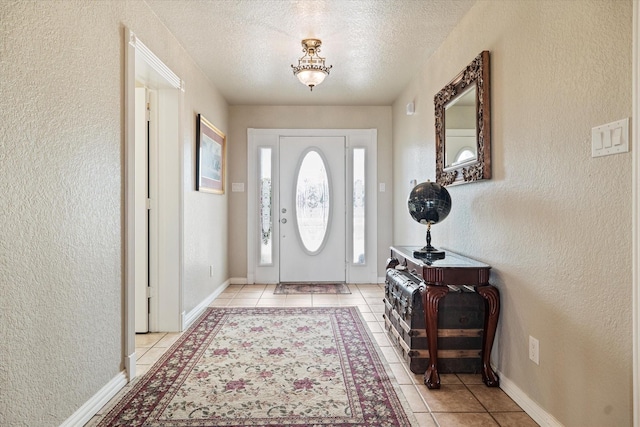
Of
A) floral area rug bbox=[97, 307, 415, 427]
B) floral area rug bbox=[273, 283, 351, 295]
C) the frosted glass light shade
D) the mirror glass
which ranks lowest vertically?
floral area rug bbox=[97, 307, 415, 427]

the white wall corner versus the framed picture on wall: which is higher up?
the framed picture on wall

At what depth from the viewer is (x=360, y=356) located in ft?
8.68

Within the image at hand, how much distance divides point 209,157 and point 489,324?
3.06 m

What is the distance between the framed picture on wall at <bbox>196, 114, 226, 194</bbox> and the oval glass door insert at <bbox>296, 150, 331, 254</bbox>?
1083mm

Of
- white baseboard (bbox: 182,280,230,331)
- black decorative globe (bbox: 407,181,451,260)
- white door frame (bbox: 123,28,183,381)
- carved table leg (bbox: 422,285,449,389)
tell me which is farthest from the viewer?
white baseboard (bbox: 182,280,230,331)

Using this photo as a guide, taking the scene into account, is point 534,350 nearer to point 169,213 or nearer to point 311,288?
point 169,213

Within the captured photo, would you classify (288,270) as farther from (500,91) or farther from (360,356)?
(500,91)

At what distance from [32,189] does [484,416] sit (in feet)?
7.42

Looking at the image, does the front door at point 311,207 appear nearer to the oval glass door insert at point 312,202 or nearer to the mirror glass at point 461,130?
the oval glass door insert at point 312,202

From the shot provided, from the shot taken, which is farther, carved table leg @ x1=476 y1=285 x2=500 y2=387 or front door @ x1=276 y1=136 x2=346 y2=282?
front door @ x1=276 y1=136 x2=346 y2=282

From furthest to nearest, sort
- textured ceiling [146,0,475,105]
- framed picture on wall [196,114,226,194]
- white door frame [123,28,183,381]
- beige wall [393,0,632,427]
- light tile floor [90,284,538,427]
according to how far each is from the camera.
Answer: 1. framed picture on wall [196,114,226,194]
2. white door frame [123,28,183,381]
3. textured ceiling [146,0,475,105]
4. light tile floor [90,284,538,427]
5. beige wall [393,0,632,427]

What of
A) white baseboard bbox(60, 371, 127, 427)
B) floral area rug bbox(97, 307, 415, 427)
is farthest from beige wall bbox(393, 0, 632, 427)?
white baseboard bbox(60, 371, 127, 427)

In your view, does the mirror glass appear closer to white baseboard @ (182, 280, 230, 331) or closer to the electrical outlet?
the electrical outlet

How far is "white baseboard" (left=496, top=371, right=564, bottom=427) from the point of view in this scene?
69.2 inches
